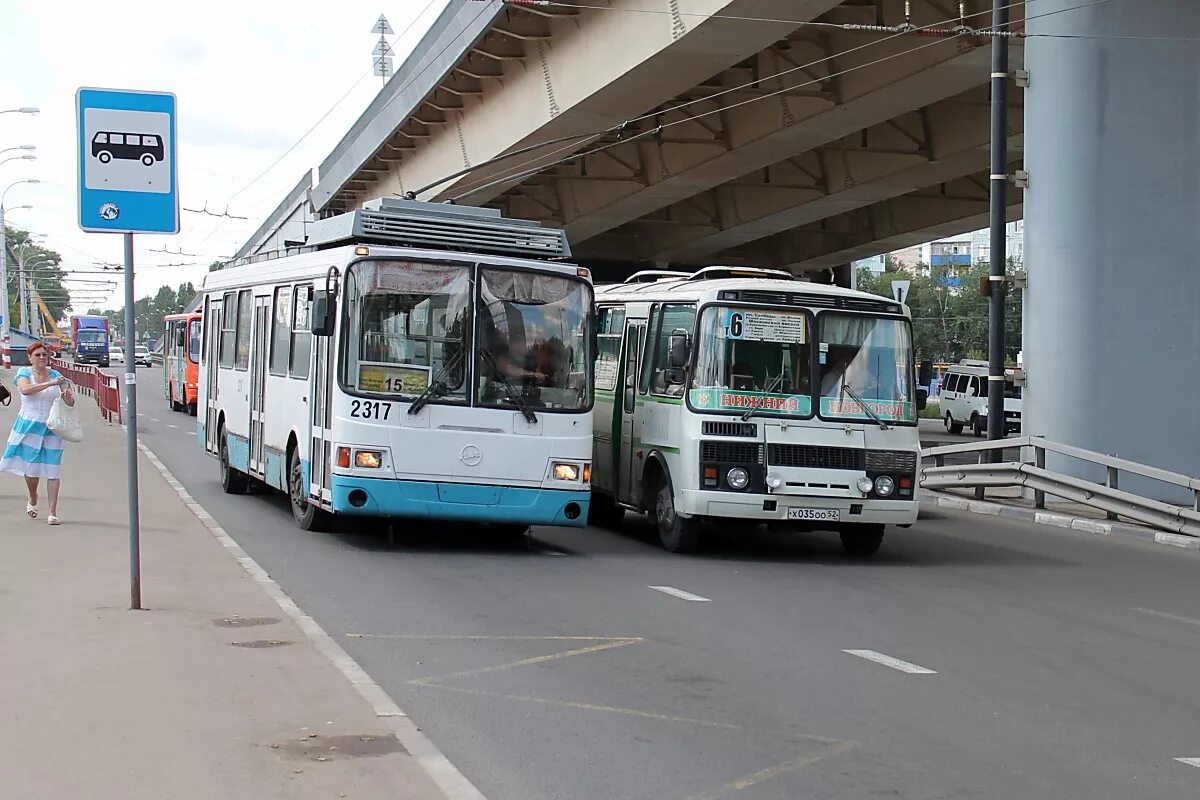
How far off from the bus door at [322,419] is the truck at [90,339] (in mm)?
99221

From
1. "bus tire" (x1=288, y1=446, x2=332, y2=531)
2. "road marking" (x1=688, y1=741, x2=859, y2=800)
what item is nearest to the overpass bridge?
"bus tire" (x1=288, y1=446, x2=332, y2=531)

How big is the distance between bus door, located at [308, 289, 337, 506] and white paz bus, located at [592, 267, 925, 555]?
10.5 feet

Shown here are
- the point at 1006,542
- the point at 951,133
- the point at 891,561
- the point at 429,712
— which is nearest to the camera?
the point at 429,712

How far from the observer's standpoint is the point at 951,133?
1185 inches

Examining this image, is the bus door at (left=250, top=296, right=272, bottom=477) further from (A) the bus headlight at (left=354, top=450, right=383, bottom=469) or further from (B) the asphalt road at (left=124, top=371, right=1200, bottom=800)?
(A) the bus headlight at (left=354, top=450, right=383, bottom=469)

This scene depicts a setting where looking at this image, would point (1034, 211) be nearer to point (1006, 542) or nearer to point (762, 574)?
point (1006, 542)

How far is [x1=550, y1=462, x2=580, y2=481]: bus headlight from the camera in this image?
46.8 ft

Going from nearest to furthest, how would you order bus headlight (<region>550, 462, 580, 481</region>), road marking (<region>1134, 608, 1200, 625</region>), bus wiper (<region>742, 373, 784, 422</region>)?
1. road marking (<region>1134, 608, 1200, 625</region>)
2. bus headlight (<region>550, 462, 580, 481</region>)
3. bus wiper (<region>742, 373, 784, 422</region>)

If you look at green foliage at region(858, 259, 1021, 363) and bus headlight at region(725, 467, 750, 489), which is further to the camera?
green foliage at region(858, 259, 1021, 363)

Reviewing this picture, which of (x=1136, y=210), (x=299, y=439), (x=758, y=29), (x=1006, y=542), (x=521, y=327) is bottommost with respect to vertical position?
(x=1006, y=542)

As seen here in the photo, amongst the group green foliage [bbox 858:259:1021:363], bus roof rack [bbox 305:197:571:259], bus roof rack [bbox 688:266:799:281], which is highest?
green foliage [bbox 858:259:1021:363]

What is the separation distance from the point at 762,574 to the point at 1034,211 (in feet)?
32.7

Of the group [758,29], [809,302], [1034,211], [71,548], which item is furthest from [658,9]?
[71,548]

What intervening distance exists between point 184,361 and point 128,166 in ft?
117
